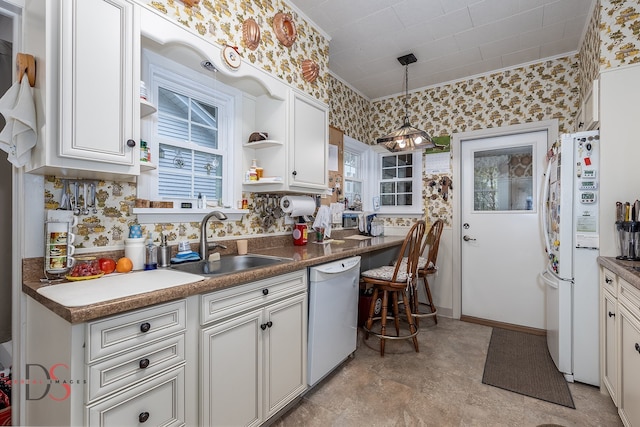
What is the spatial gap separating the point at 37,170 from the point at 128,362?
843 mm

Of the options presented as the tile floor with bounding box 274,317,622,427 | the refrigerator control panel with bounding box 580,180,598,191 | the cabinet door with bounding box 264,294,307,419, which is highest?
the refrigerator control panel with bounding box 580,180,598,191

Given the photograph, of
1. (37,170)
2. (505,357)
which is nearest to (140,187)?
(37,170)

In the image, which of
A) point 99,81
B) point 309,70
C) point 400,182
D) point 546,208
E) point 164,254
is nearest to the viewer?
point 99,81

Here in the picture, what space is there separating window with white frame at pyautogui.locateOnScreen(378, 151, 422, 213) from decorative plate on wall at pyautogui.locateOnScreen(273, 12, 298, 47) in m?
2.00

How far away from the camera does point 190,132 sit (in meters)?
1.99

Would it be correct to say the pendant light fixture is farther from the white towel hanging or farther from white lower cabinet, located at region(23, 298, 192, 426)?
the white towel hanging

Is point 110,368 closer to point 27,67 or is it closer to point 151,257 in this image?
point 151,257

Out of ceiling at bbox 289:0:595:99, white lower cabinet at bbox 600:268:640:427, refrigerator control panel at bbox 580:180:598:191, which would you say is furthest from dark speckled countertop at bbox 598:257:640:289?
ceiling at bbox 289:0:595:99

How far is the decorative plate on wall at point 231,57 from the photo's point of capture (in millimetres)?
1803

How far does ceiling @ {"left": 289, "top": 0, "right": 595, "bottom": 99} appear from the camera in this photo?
2.22 metres

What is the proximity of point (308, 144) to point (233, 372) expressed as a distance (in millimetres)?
1665

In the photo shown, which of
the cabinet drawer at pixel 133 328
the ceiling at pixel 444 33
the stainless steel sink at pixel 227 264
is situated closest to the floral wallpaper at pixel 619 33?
the ceiling at pixel 444 33

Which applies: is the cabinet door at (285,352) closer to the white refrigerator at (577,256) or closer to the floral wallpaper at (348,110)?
the white refrigerator at (577,256)

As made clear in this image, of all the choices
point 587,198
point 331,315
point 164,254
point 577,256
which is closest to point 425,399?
point 331,315
